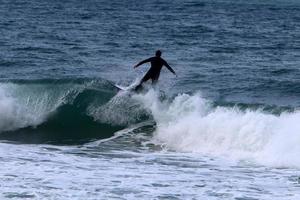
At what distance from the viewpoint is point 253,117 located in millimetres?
18531

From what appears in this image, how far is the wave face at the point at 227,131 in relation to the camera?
54.5 feet

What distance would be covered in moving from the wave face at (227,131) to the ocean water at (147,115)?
3 cm

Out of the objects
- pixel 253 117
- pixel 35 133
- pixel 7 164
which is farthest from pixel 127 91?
pixel 7 164

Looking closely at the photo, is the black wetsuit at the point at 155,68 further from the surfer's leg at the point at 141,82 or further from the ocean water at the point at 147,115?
the ocean water at the point at 147,115

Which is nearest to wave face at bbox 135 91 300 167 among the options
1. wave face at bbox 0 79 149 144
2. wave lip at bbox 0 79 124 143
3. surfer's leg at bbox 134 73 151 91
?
surfer's leg at bbox 134 73 151 91

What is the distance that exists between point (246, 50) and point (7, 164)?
20701 mm

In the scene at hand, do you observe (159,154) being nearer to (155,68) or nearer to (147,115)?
(147,115)

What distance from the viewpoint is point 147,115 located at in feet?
68.5

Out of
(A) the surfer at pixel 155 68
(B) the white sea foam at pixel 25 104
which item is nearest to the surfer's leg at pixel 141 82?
(A) the surfer at pixel 155 68

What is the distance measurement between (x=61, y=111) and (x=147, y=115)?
256 centimetres

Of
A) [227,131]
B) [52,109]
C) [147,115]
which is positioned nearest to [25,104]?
[52,109]

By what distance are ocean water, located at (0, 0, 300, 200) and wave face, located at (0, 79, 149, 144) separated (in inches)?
1.3

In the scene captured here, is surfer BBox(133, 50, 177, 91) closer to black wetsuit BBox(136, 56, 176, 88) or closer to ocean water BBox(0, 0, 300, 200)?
black wetsuit BBox(136, 56, 176, 88)

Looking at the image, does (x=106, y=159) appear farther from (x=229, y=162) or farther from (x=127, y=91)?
(x=127, y=91)
